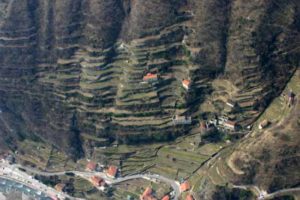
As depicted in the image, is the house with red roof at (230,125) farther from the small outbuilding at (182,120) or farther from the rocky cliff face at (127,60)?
the small outbuilding at (182,120)

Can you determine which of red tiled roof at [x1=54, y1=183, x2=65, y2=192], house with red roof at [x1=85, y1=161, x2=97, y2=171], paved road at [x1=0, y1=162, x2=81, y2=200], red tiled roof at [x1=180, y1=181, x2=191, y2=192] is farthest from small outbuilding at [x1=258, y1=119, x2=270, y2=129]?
red tiled roof at [x1=54, y1=183, x2=65, y2=192]

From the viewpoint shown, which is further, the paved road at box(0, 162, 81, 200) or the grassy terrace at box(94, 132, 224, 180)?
the paved road at box(0, 162, 81, 200)

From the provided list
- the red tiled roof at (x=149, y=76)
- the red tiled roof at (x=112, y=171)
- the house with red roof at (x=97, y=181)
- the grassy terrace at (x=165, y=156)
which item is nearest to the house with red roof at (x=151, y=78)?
the red tiled roof at (x=149, y=76)

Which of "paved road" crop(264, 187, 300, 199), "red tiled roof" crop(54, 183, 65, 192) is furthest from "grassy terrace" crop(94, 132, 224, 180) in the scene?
"paved road" crop(264, 187, 300, 199)

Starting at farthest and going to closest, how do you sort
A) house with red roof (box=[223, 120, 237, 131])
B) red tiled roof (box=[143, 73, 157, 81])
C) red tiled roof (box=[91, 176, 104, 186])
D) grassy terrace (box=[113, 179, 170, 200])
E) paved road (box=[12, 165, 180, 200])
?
red tiled roof (box=[143, 73, 157, 81])
red tiled roof (box=[91, 176, 104, 186])
grassy terrace (box=[113, 179, 170, 200])
house with red roof (box=[223, 120, 237, 131])
paved road (box=[12, 165, 180, 200])

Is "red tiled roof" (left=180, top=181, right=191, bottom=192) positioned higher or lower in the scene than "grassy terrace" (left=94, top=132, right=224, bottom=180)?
lower

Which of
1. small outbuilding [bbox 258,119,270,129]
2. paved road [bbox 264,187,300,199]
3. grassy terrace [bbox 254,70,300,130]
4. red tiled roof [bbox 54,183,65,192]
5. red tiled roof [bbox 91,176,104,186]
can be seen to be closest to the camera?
paved road [bbox 264,187,300,199]

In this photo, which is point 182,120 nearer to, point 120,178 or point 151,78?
point 151,78

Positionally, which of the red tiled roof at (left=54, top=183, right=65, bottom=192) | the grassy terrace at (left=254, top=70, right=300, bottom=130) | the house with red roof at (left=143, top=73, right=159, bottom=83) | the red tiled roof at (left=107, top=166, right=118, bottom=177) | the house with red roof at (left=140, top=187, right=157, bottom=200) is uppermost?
the house with red roof at (left=143, top=73, right=159, bottom=83)

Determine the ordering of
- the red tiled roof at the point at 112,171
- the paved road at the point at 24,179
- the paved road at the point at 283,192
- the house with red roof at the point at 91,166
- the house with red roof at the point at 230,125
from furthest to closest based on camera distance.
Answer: the paved road at the point at 24,179 → the house with red roof at the point at 91,166 → the red tiled roof at the point at 112,171 → the house with red roof at the point at 230,125 → the paved road at the point at 283,192

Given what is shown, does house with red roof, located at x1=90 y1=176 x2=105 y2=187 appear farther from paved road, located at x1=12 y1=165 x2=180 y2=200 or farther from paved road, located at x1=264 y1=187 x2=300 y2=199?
paved road, located at x1=264 y1=187 x2=300 y2=199
